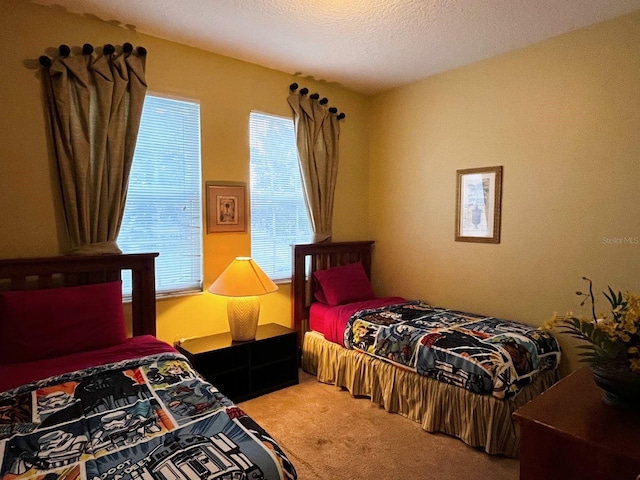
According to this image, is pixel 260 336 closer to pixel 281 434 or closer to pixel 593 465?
pixel 281 434

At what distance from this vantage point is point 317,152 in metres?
3.69

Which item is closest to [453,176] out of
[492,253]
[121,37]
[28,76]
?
[492,253]

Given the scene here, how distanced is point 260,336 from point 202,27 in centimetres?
225

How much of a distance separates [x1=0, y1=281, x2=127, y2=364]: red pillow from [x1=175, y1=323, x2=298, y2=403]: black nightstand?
56 centimetres

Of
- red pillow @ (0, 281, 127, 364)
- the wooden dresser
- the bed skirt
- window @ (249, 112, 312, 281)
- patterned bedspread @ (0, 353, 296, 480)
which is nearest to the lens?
the wooden dresser

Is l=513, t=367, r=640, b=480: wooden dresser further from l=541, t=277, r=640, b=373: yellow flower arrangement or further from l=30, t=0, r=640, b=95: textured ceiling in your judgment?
l=30, t=0, r=640, b=95: textured ceiling

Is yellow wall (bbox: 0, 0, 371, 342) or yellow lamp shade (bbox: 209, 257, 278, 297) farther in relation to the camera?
yellow lamp shade (bbox: 209, 257, 278, 297)

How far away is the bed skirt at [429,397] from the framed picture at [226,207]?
122 centimetres

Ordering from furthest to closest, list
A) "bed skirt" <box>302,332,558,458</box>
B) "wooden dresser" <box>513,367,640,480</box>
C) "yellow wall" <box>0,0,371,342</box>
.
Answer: "yellow wall" <box>0,0,371,342</box> < "bed skirt" <box>302,332,558,458</box> < "wooden dresser" <box>513,367,640,480</box>

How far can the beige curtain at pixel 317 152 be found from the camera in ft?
11.7

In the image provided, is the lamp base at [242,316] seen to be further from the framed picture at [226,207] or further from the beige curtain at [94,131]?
the beige curtain at [94,131]

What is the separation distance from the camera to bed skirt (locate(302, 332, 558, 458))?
2219mm

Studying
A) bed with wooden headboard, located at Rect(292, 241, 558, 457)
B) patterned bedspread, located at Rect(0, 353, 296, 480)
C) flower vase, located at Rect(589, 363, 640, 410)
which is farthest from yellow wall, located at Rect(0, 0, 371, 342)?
flower vase, located at Rect(589, 363, 640, 410)

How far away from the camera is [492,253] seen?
125 inches
